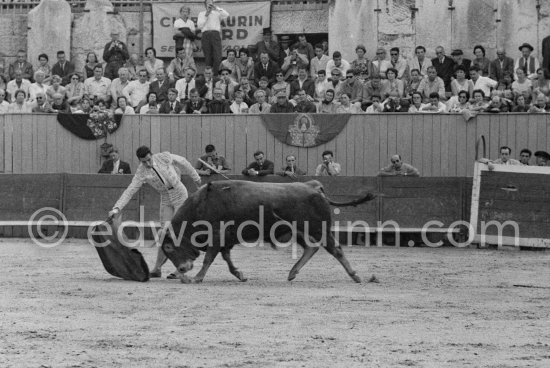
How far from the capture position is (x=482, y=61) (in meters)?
22.1

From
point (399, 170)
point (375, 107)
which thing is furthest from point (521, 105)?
point (375, 107)

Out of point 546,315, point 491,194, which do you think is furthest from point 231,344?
point 491,194

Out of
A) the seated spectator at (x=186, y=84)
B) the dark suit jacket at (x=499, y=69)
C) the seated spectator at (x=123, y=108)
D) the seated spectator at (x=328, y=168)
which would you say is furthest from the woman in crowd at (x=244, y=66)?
the dark suit jacket at (x=499, y=69)

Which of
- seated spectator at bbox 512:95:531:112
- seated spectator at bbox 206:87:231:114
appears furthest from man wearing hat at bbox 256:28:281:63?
seated spectator at bbox 512:95:531:112

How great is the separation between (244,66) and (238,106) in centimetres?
169

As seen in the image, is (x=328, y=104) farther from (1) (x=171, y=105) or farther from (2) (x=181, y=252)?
(2) (x=181, y=252)

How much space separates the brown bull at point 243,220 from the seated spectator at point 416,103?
6896mm

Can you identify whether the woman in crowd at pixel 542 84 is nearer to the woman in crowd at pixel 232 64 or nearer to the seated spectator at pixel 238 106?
the seated spectator at pixel 238 106

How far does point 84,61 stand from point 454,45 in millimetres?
7452

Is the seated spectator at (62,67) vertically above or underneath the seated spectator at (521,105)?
above

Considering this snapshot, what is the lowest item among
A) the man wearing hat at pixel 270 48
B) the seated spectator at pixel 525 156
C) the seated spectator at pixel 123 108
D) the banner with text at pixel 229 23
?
the seated spectator at pixel 525 156

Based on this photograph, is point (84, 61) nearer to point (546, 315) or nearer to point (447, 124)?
point (447, 124)

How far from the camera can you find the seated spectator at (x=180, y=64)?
932 inches

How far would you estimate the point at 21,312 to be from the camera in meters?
11.5
